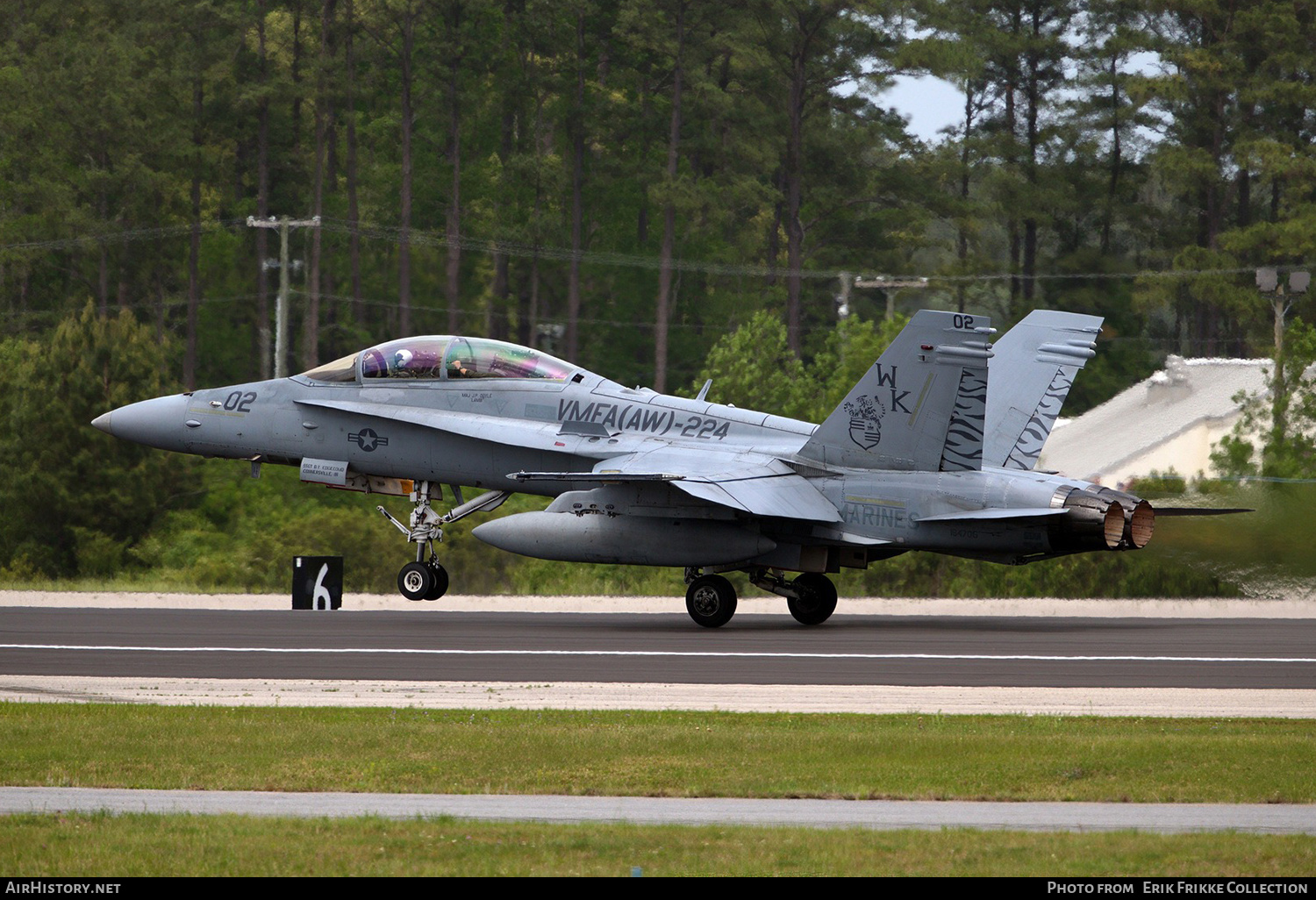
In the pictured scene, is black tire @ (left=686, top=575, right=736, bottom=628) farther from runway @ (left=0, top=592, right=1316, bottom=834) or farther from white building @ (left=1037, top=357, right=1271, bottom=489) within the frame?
white building @ (left=1037, top=357, right=1271, bottom=489)

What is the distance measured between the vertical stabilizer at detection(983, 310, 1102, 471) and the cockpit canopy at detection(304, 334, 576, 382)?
19.1 ft

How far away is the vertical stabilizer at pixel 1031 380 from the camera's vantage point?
22547 mm

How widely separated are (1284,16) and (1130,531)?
3974 cm

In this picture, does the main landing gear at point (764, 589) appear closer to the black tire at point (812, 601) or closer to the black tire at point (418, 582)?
the black tire at point (812, 601)

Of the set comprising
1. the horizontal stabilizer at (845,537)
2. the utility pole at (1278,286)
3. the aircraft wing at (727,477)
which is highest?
the utility pole at (1278,286)

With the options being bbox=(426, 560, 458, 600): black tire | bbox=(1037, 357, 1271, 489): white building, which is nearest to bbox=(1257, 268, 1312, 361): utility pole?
bbox=(1037, 357, 1271, 489): white building

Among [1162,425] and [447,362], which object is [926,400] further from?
[1162,425]

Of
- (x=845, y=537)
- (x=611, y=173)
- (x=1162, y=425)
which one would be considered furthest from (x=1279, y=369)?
(x=611, y=173)

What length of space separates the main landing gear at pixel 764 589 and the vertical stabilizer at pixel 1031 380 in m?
2.87

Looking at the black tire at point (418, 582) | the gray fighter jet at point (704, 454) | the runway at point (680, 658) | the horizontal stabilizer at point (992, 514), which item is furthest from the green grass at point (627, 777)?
the black tire at point (418, 582)

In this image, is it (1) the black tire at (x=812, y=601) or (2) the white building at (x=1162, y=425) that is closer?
(1) the black tire at (x=812, y=601)

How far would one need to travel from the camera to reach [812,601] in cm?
2172

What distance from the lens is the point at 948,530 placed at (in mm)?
19922

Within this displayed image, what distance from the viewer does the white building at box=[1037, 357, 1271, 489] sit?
32.4m
